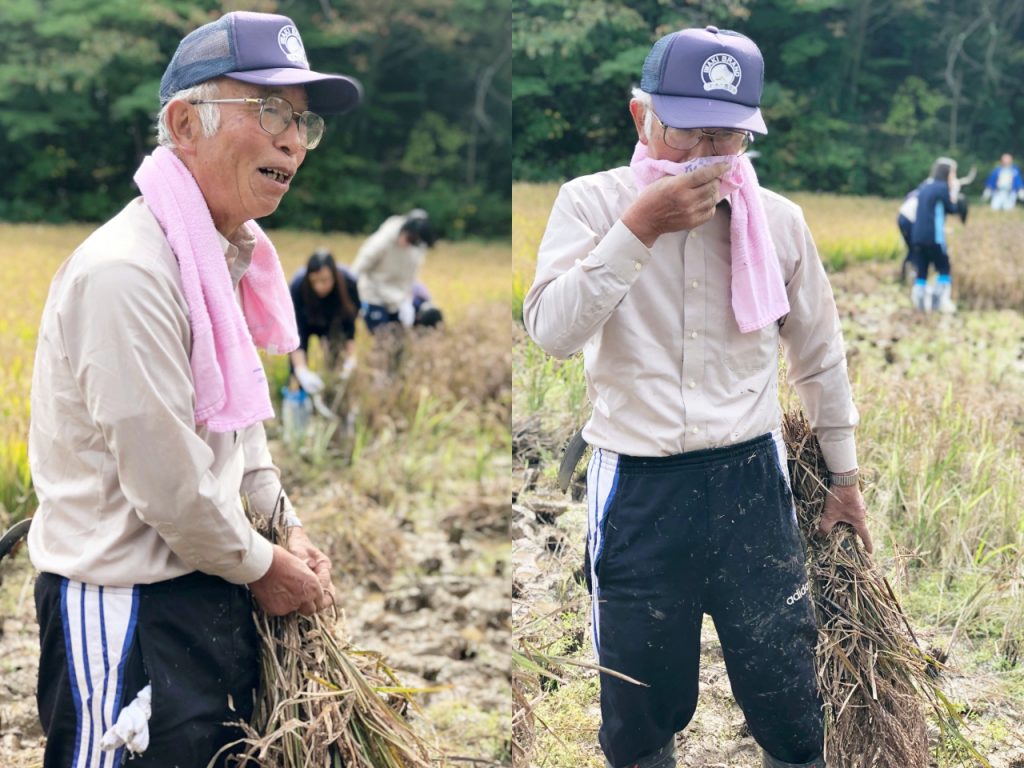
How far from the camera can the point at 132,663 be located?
1.85 metres

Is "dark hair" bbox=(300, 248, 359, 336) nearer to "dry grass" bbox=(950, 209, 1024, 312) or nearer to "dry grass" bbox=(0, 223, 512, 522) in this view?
"dry grass" bbox=(0, 223, 512, 522)

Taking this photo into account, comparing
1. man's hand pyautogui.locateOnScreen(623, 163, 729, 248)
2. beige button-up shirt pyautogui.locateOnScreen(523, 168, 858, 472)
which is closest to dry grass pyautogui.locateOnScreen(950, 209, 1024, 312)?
beige button-up shirt pyautogui.locateOnScreen(523, 168, 858, 472)

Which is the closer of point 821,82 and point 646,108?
point 646,108

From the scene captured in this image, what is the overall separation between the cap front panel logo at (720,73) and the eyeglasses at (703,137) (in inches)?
2.8

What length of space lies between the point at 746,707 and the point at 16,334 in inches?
193

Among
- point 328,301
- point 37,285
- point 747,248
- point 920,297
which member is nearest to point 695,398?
point 747,248

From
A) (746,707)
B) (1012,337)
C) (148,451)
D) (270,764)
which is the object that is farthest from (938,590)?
(148,451)

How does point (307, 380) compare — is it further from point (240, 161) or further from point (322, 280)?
point (240, 161)

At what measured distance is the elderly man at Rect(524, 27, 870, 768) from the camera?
194 centimetres

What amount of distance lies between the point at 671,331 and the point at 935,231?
4.58ft

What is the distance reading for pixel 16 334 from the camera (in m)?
Answer: 5.90

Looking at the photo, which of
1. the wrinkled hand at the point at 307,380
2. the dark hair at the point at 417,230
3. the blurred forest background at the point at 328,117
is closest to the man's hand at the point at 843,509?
the wrinkled hand at the point at 307,380

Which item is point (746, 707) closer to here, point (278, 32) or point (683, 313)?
point (683, 313)

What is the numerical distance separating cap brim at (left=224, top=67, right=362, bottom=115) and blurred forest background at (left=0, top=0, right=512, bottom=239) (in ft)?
15.6
